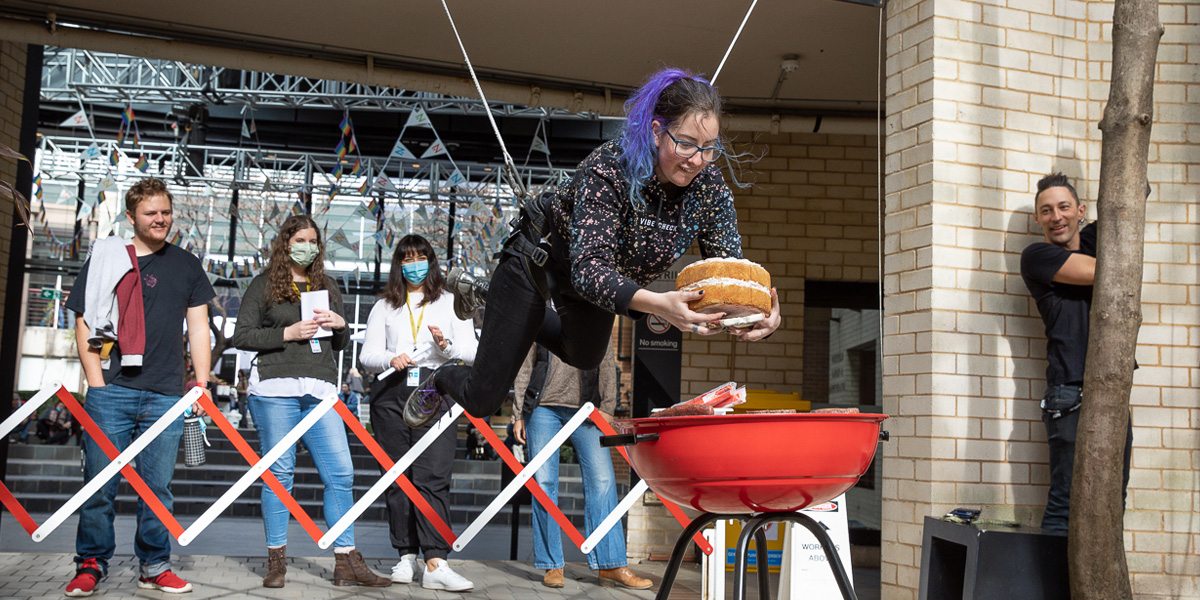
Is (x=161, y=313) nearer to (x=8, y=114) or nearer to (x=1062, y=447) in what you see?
(x=8, y=114)

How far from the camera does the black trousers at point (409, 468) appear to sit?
14.8 feet

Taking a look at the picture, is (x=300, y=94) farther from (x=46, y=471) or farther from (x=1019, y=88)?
(x=1019, y=88)

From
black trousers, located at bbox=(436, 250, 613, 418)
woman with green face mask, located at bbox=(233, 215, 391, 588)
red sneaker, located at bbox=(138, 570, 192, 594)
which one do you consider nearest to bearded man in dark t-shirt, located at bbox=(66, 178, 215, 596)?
red sneaker, located at bbox=(138, 570, 192, 594)

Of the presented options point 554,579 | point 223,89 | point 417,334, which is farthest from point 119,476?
point 223,89

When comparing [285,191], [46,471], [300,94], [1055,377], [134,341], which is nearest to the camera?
[1055,377]

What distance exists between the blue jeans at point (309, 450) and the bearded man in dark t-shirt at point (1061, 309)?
311cm

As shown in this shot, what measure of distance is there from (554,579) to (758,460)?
10.1 feet

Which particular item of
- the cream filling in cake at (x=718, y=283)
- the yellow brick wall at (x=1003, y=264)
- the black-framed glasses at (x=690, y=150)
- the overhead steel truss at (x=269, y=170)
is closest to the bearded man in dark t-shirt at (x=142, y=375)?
the black-framed glasses at (x=690, y=150)

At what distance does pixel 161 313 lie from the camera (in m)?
4.09

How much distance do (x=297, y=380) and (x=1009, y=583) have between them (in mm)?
3240

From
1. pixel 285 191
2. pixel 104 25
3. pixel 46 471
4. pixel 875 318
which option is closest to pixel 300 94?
pixel 285 191

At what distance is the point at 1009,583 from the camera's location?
3.38 metres

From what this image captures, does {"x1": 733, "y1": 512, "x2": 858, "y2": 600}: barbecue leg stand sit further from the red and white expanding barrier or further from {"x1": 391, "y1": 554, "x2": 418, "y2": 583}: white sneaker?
{"x1": 391, "y1": 554, "x2": 418, "y2": 583}: white sneaker

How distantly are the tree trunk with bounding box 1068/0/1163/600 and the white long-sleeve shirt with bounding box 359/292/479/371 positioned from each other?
9.23ft
